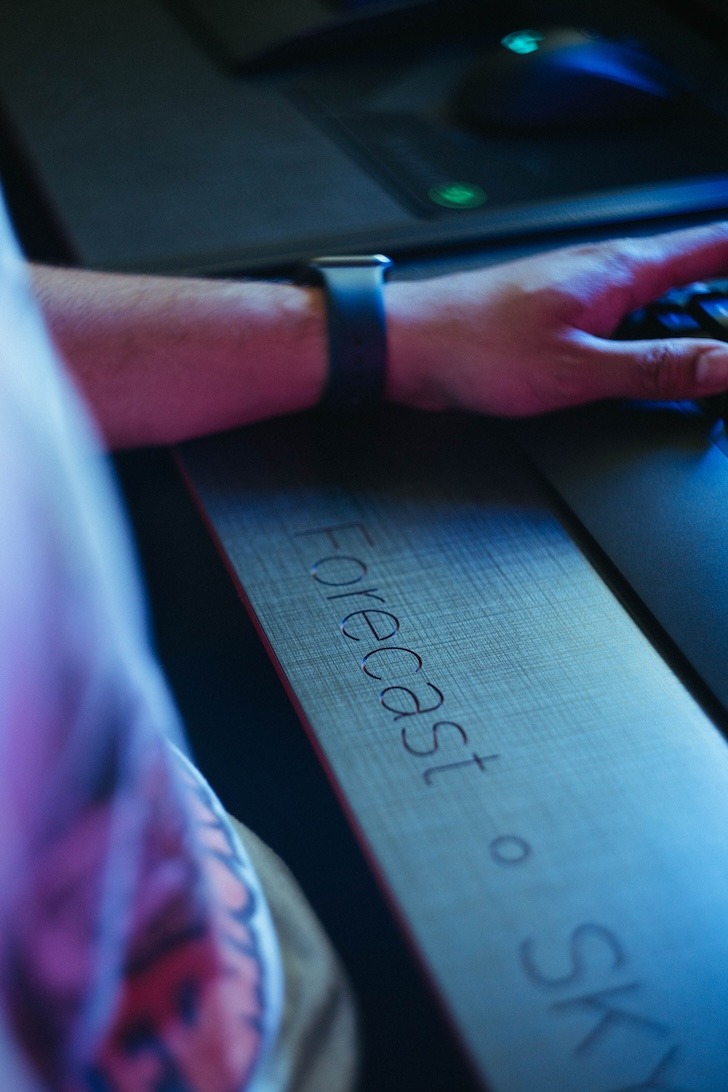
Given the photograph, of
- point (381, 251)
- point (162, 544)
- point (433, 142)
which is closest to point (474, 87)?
point (433, 142)

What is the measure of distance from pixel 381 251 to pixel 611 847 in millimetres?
397

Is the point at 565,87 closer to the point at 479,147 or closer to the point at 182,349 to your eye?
the point at 479,147

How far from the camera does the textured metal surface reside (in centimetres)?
33

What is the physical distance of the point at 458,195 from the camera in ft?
2.29

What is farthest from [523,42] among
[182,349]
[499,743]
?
[499,743]

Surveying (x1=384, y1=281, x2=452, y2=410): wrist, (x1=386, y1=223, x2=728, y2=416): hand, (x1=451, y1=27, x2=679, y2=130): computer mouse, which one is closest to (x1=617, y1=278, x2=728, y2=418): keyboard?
(x1=386, y1=223, x2=728, y2=416): hand

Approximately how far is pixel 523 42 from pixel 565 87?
0.06 meters

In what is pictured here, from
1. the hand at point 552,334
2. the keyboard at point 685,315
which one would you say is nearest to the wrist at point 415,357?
the hand at point 552,334

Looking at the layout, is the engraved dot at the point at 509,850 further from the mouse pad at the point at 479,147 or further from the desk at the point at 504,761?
the mouse pad at the point at 479,147

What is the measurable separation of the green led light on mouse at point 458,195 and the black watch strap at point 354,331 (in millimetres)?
113

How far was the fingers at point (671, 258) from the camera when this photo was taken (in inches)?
23.6

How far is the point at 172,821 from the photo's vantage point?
40 centimetres

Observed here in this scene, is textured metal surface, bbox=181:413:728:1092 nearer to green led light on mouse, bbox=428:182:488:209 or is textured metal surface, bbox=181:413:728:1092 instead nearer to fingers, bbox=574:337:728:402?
fingers, bbox=574:337:728:402

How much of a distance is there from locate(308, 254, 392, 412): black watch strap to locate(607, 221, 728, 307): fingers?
0.44 feet
